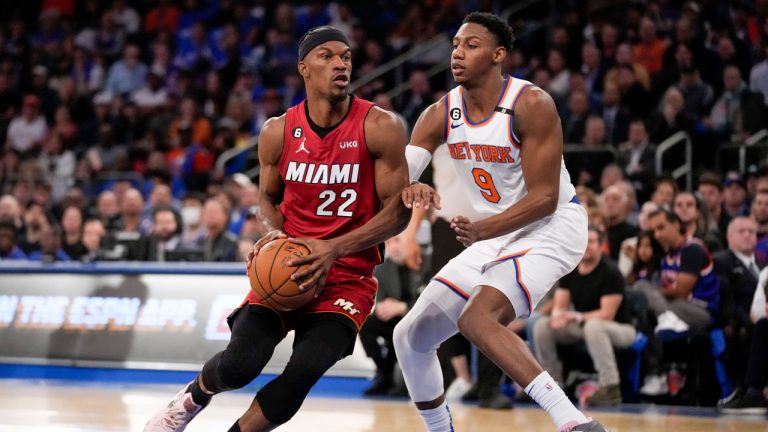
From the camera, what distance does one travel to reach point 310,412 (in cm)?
840

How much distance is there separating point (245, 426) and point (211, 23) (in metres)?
14.0

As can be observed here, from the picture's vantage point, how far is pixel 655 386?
9.15 meters

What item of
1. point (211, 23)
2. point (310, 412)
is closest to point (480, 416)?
point (310, 412)

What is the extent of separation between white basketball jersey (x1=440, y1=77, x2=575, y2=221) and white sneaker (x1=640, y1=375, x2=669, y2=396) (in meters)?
3.71

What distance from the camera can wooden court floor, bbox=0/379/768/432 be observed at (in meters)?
7.51

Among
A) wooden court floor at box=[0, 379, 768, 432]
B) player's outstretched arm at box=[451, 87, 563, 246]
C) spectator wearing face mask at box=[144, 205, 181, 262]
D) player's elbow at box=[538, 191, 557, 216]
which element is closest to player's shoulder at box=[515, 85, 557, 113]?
player's outstretched arm at box=[451, 87, 563, 246]

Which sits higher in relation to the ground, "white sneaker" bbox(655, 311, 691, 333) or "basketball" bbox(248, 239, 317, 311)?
"basketball" bbox(248, 239, 317, 311)

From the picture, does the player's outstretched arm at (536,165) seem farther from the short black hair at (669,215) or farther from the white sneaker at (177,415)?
the short black hair at (669,215)

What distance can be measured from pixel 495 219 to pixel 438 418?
1.14 meters

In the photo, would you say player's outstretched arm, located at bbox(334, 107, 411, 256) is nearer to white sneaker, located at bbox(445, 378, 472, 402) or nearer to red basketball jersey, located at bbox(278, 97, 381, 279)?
red basketball jersey, located at bbox(278, 97, 381, 279)

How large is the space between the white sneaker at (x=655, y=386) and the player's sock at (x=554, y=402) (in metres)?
3.96

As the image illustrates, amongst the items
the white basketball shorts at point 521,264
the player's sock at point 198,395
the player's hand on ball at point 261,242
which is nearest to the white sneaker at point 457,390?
the white basketball shorts at point 521,264

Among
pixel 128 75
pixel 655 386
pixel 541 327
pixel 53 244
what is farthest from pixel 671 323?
pixel 128 75

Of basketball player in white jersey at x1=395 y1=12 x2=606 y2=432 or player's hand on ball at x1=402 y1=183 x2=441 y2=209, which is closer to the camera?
player's hand on ball at x1=402 y1=183 x2=441 y2=209
